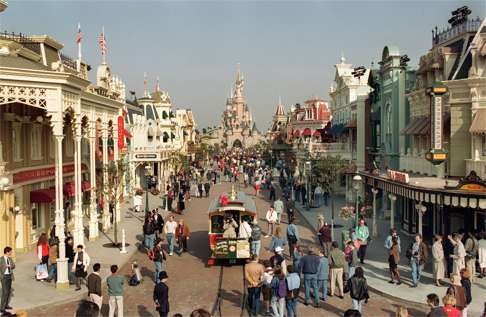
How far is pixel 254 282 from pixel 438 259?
583 cm

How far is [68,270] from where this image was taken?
17000 millimetres

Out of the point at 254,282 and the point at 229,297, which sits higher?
the point at 254,282

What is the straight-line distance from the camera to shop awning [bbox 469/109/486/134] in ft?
64.8

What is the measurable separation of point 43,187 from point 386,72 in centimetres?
1979

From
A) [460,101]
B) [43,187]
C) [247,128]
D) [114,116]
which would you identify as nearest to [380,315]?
[460,101]

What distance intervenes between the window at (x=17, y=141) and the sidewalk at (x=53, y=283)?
387 centimetres

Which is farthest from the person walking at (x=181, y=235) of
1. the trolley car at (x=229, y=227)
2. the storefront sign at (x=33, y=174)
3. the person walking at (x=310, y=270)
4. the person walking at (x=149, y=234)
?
the person walking at (x=310, y=270)

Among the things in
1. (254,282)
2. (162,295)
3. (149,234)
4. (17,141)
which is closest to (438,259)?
(254,282)

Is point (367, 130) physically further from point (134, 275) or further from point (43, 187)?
point (134, 275)

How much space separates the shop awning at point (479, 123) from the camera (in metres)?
19.8

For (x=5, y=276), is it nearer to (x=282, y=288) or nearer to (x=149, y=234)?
(x=282, y=288)

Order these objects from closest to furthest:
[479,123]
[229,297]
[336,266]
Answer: [336,266], [229,297], [479,123]

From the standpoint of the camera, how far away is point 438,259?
1532 cm

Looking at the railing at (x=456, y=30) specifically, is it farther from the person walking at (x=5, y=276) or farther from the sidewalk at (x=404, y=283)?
the person walking at (x=5, y=276)
